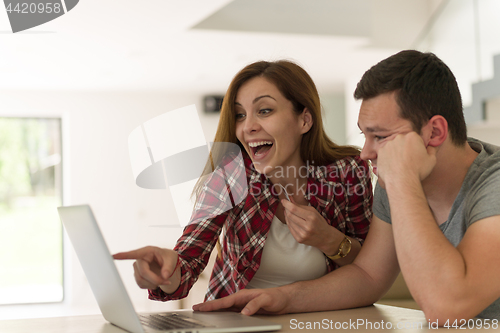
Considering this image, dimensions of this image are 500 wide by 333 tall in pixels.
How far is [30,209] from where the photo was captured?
6.33 meters

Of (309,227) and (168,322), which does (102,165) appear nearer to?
(309,227)

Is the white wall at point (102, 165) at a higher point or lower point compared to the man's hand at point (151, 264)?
lower

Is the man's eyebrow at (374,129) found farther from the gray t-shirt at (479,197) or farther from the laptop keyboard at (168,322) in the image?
the laptop keyboard at (168,322)

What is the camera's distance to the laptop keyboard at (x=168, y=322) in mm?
783

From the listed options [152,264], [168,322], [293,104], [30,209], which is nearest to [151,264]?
[152,264]

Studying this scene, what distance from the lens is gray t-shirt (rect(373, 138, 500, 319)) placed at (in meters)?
0.85

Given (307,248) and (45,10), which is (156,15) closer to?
(45,10)

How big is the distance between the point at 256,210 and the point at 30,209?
5.82 m

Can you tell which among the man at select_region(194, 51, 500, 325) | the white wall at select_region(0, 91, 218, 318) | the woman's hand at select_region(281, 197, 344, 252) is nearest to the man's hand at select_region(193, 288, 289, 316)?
the man at select_region(194, 51, 500, 325)

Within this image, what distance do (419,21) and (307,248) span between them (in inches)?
210

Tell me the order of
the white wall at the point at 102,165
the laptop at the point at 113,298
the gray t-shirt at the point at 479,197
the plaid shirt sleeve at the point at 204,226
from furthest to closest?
the white wall at the point at 102,165 < the plaid shirt sleeve at the point at 204,226 < the gray t-shirt at the point at 479,197 < the laptop at the point at 113,298

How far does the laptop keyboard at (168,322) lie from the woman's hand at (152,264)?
6 centimetres

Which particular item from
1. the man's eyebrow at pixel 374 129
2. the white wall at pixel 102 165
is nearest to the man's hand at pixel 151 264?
the man's eyebrow at pixel 374 129

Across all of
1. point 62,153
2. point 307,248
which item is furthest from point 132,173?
point 307,248
